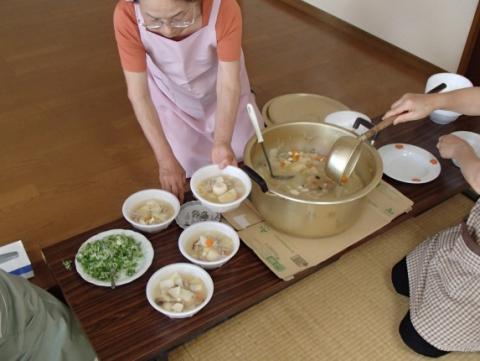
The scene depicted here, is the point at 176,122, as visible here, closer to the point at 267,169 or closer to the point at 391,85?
the point at 267,169

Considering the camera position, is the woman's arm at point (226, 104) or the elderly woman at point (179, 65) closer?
the elderly woman at point (179, 65)

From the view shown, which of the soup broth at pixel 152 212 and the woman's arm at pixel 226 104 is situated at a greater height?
the woman's arm at pixel 226 104

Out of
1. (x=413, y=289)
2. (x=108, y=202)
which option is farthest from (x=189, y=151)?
(x=413, y=289)

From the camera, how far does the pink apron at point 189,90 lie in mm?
1313

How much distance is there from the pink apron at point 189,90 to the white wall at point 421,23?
1435mm

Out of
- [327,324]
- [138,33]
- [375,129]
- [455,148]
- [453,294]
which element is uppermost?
[138,33]

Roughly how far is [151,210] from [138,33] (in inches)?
18.2

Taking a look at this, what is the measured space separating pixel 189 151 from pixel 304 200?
0.70m

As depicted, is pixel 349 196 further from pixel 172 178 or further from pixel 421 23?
pixel 421 23

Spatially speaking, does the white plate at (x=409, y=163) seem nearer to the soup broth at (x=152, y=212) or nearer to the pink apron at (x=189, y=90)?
the pink apron at (x=189, y=90)

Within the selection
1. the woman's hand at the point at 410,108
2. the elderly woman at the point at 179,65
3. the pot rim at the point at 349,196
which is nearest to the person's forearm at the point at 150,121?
the elderly woman at the point at 179,65

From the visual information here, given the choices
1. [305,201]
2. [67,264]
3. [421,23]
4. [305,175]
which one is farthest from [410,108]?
[421,23]

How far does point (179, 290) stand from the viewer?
41.7 inches

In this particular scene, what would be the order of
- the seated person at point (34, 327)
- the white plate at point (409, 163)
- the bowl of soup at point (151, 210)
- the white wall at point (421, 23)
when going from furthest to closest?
the white wall at point (421, 23) < the white plate at point (409, 163) < the bowl of soup at point (151, 210) < the seated person at point (34, 327)
